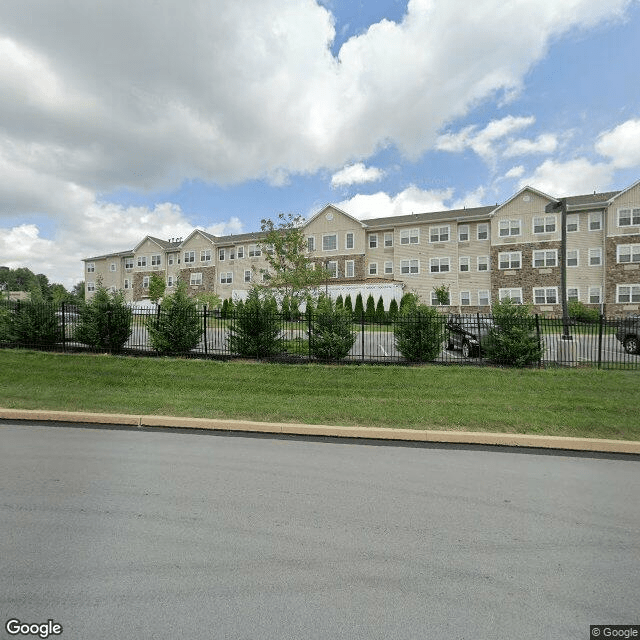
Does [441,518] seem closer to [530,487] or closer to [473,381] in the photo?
[530,487]

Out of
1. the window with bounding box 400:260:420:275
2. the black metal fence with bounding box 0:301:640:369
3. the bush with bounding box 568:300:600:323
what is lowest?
the black metal fence with bounding box 0:301:640:369

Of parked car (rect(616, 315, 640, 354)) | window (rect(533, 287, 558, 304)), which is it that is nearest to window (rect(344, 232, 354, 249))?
window (rect(533, 287, 558, 304))

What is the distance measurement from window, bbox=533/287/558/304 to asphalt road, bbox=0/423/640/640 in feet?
111

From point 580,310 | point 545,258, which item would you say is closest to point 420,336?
point 580,310

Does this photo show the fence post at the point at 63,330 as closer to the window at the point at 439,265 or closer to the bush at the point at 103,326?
the bush at the point at 103,326

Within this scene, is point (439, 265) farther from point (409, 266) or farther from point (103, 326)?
point (103, 326)

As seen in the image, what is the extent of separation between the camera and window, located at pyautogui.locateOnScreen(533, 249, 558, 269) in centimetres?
3419

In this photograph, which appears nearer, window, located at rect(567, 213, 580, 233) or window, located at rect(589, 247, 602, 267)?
window, located at rect(589, 247, 602, 267)

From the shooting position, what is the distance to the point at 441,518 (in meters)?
3.63

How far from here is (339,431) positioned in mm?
6531

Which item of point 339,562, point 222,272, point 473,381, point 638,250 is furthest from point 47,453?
point 222,272

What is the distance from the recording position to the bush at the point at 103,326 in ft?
41.6

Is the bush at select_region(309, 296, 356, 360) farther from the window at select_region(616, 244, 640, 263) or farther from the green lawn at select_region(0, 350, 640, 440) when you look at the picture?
the window at select_region(616, 244, 640, 263)

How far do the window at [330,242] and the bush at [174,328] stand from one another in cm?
3101
